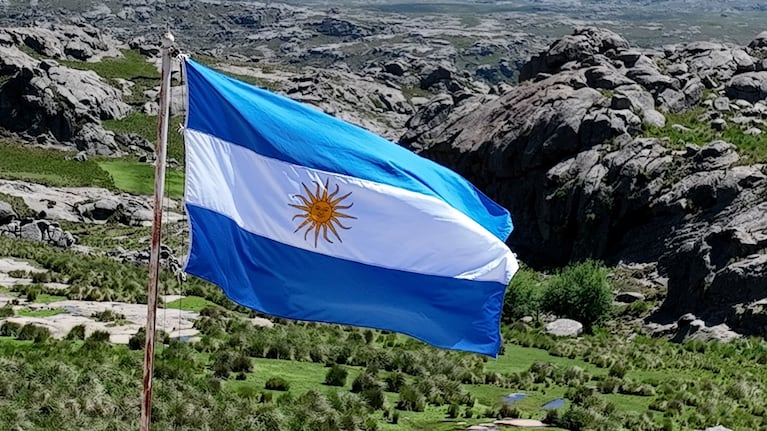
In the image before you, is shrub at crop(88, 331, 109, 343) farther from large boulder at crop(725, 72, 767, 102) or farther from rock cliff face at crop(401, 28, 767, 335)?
large boulder at crop(725, 72, 767, 102)

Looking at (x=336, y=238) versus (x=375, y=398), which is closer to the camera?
(x=336, y=238)

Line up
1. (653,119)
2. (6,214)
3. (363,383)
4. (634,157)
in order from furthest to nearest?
1. (653,119)
2. (634,157)
3. (6,214)
4. (363,383)

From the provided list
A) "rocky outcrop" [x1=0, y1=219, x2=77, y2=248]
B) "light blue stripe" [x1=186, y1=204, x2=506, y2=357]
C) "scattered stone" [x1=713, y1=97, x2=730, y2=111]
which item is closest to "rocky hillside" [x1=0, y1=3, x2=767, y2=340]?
"scattered stone" [x1=713, y1=97, x2=730, y2=111]

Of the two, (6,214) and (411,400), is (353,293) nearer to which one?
(411,400)

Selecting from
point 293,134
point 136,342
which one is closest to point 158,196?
point 293,134

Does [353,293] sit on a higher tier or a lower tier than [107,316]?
lower

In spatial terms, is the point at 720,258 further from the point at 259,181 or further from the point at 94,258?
the point at 259,181
